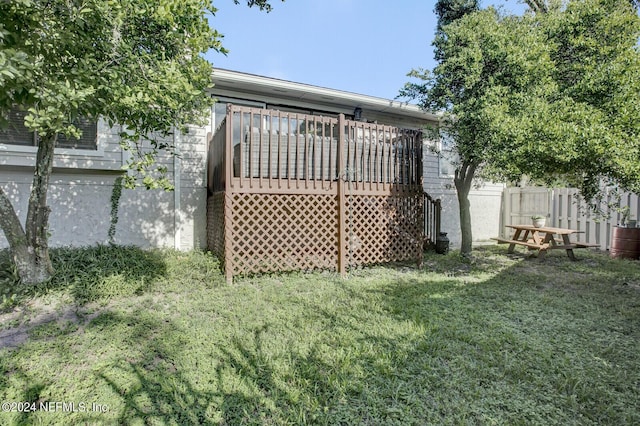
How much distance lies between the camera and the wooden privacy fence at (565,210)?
7.80 metres

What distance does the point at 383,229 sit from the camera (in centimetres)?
613

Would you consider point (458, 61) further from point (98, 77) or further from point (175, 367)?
point (175, 367)

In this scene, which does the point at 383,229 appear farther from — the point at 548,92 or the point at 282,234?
the point at 548,92

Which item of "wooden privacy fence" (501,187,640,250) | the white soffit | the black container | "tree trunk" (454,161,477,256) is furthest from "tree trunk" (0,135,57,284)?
"wooden privacy fence" (501,187,640,250)

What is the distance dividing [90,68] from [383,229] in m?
4.81

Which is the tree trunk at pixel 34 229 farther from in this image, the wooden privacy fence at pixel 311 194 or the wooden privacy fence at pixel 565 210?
the wooden privacy fence at pixel 565 210

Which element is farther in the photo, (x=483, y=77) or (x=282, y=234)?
(x=483, y=77)

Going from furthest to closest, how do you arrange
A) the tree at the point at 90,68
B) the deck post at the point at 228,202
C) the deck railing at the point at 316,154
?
the deck railing at the point at 316,154 → the deck post at the point at 228,202 → the tree at the point at 90,68

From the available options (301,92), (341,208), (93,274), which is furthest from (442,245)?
(93,274)

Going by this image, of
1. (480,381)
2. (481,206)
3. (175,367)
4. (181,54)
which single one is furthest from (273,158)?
(481,206)

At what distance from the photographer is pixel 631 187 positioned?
515 cm

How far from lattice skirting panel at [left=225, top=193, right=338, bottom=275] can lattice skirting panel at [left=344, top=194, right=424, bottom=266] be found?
41 centimetres

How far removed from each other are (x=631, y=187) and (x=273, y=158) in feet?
18.6

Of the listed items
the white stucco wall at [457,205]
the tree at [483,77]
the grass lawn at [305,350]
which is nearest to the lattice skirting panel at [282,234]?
the grass lawn at [305,350]
